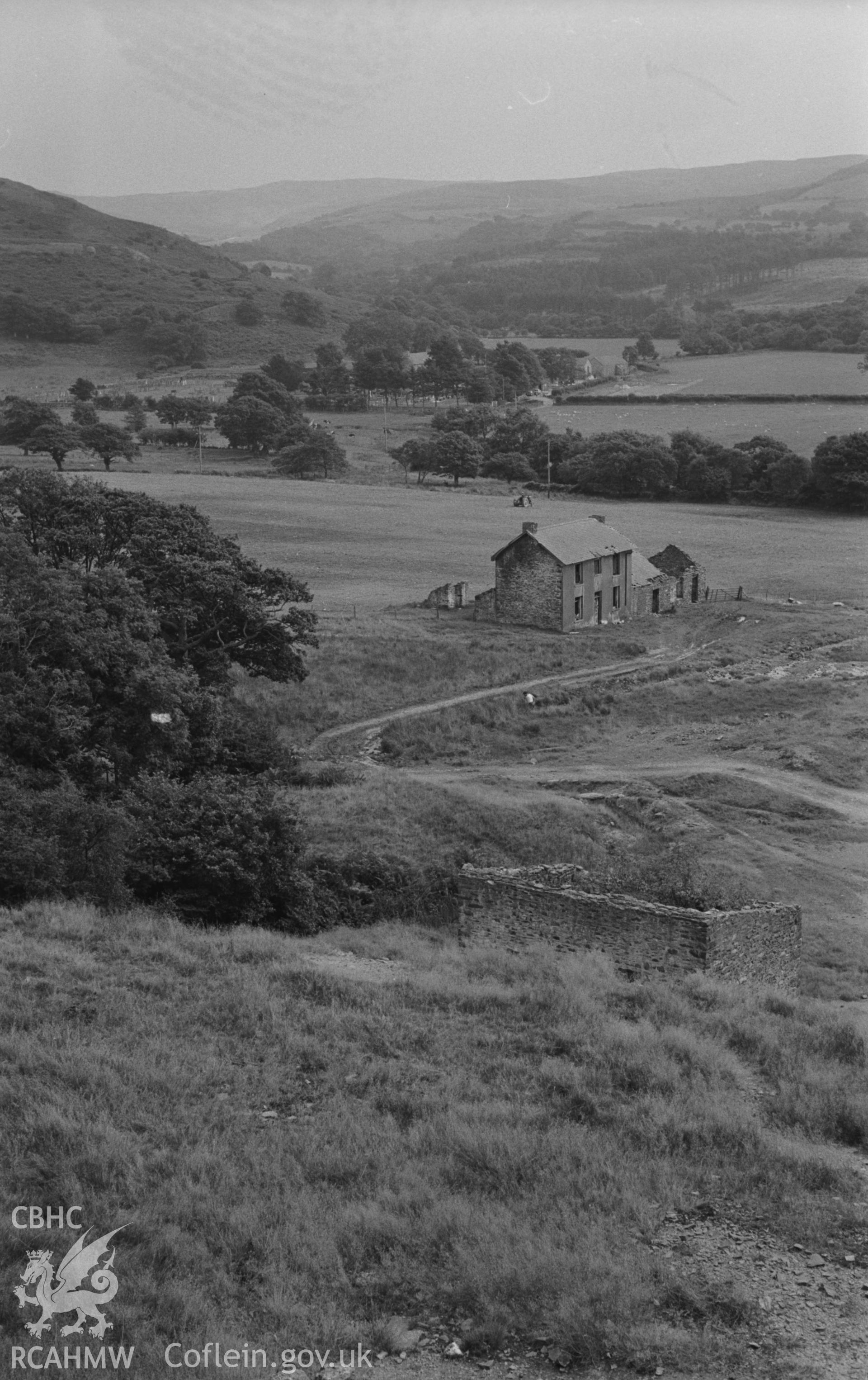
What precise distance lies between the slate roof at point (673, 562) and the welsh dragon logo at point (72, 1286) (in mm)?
54348

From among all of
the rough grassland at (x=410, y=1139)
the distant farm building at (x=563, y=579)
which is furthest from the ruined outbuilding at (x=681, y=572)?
the rough grassland at (x=410, y=1139)

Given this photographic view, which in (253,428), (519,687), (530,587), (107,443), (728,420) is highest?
(728,420)

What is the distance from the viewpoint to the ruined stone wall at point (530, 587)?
53750mm

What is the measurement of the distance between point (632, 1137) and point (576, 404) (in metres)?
138

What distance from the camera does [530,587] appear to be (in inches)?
2137

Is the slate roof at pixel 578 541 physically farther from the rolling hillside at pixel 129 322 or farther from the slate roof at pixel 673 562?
the rolling hillside at pixel 129 322

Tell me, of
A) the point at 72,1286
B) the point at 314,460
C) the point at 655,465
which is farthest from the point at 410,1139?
the point at 314,460

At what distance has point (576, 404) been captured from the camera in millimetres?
144000

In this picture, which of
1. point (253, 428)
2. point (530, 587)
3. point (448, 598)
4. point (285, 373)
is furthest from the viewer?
point (285, 373)

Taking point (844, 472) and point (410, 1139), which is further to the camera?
point (844, 472)

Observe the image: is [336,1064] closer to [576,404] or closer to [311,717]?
[311,717]

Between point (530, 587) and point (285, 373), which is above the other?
point (285, 373)

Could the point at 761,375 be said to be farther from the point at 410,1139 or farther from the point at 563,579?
the point at 410,1139

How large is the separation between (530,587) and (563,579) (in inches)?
57.2
